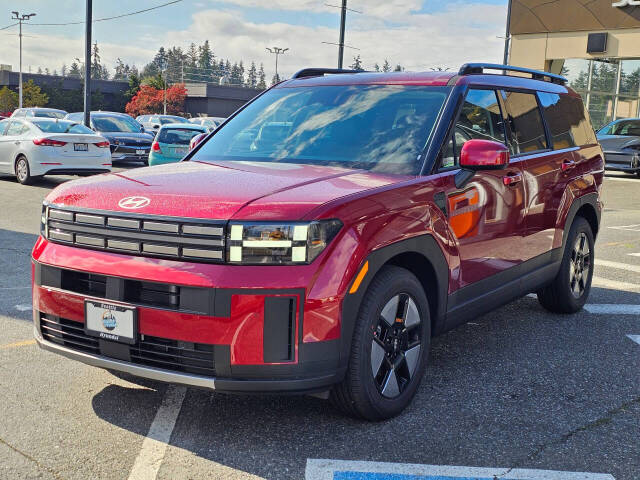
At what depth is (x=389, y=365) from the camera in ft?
12.7

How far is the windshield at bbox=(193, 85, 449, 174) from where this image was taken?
439 centimetres

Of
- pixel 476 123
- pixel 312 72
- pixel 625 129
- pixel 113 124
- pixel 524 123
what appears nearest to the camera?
pixel 476 123

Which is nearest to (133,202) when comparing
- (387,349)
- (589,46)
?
(387,349)

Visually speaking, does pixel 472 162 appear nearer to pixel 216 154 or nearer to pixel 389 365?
pixel 389 365

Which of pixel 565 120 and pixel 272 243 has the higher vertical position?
pixel 565 120

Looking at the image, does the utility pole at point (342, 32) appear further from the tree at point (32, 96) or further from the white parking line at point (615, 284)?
the tree at point (32, 96)

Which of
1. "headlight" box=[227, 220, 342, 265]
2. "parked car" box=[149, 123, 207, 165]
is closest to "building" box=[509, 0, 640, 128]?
"parked car" box=[149, 123, 207, 165]

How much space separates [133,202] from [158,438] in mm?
1108

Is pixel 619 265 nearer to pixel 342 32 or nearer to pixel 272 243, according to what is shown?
pixel 272 243

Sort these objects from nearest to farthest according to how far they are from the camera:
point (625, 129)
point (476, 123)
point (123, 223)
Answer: point (123, 223) < point (476, 123) < point (625, 129)

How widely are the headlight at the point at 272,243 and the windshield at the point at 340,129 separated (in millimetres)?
1078

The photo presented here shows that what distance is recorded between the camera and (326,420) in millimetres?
3865

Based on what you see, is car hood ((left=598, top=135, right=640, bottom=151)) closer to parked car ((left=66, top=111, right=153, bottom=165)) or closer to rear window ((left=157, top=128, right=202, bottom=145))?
rear window ((left=157, top=128, right=202, bottom=145))

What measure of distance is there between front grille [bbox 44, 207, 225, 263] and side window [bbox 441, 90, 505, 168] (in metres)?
1.62
